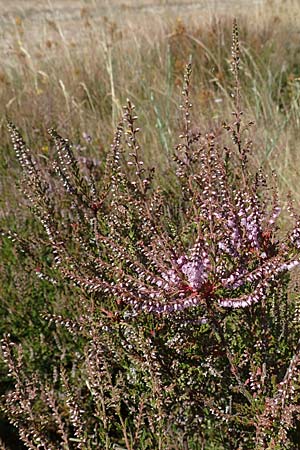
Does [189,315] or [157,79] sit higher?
[157,79]

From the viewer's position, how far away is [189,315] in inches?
69.2

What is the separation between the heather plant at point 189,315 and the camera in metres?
1.46

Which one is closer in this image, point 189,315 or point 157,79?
point 189,315

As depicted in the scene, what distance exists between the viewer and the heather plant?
1.46 meters

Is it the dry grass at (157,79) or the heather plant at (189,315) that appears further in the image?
the dry grass at (157,79)

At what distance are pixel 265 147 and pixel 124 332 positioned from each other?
1.84 meters

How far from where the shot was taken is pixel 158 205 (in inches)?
69.9

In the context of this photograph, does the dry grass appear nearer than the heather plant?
No

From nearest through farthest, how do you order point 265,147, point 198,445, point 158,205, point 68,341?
1. point 158,205
2. point 198,445
3. point 68,341
4. point 265,147

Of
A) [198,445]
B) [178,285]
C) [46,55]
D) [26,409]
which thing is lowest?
[198,445]

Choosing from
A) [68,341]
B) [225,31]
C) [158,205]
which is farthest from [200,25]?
[158,205]

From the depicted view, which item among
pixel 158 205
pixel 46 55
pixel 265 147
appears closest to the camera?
pixel 158 205

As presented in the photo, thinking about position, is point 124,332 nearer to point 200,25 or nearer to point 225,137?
point 225,137

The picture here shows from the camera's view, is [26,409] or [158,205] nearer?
[26,409]
